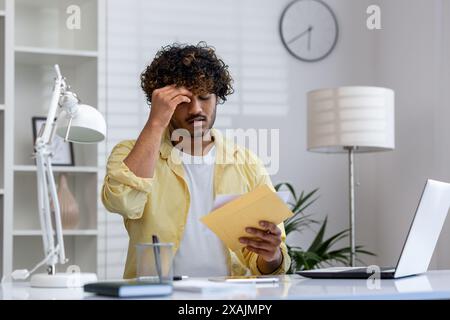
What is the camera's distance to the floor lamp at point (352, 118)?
3.89m

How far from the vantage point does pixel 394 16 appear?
4.62 metres

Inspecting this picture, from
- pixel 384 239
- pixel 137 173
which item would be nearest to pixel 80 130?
pixel 137 173

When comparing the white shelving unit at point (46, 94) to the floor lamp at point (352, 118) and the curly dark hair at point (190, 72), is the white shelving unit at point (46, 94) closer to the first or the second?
the floor lamp at point (352, 118)

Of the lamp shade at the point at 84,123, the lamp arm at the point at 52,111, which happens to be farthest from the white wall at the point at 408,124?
the lamp arm at the point at 52,111

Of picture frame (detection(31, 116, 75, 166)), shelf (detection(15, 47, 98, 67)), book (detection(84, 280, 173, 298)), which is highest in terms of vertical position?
shelf (detection(15, 47, 98, 67))

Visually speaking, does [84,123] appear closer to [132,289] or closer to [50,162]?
[50,162]

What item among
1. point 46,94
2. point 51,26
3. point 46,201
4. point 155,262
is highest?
point 51,26

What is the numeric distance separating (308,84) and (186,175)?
2280mm

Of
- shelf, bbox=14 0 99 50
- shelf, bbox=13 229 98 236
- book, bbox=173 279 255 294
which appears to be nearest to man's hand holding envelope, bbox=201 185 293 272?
book, bbox=173 279 255 294

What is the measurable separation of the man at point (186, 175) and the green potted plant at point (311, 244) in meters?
1.56

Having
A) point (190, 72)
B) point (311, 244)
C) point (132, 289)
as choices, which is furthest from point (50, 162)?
point (311, 244)

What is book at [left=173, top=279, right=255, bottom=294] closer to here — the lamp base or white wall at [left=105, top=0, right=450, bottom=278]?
the lamp base

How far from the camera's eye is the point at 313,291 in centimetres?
165

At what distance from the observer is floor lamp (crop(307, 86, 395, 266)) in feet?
12.8
